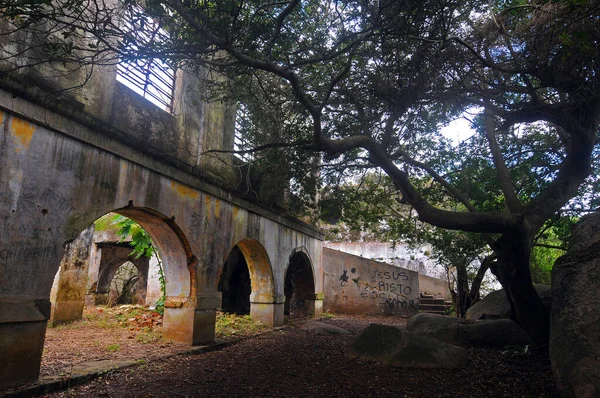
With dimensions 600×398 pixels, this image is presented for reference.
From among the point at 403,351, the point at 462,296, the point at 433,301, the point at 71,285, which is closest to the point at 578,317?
the point at 403,351

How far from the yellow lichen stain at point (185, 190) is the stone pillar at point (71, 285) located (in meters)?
4.99

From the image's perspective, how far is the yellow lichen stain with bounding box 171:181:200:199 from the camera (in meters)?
6.86

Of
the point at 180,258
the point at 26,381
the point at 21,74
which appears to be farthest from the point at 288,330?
the point at 21,74

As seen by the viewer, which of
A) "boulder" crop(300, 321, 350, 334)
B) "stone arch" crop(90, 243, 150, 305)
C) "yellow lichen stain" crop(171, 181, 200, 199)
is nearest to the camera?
"yellow lichen stain" crop(171, 181, 200, 199)

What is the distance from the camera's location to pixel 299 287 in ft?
44.7

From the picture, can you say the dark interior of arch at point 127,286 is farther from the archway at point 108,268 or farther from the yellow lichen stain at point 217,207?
the yellow lichen stain at point 217,207

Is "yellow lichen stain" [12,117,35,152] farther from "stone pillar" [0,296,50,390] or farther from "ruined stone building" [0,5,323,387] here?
"stone pillar" [0,296,50,390]

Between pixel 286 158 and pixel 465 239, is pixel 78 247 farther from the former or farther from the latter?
pixel 465 239

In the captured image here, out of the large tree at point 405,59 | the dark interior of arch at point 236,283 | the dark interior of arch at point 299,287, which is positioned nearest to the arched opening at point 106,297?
the dark interior of arch at point 236,283

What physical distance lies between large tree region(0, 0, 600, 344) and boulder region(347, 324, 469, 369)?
Answer: 142 centimetres

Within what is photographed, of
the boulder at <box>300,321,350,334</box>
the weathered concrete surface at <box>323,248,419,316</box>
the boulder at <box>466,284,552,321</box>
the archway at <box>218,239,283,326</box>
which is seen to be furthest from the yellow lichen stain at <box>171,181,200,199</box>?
the weathered concrete surface at <box>323,248,419,316</box>

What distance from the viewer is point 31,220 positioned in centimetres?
453

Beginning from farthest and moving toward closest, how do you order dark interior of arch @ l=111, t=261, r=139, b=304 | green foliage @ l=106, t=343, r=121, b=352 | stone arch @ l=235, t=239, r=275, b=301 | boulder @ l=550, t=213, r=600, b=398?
dark interior of arch @ l=111, t=261, r=139, b=304 < stone arch @ l=235, t=239, r=275, b=301 < green foliage @ l=106, t=343, r=121, b=352 < boulder @ l=550, t=213, r=600, b=398

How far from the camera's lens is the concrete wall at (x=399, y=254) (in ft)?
74.3
